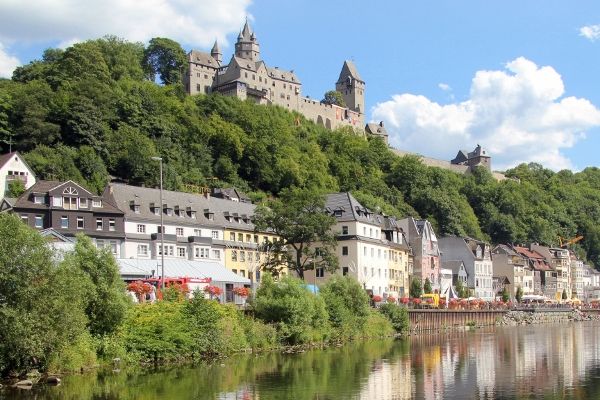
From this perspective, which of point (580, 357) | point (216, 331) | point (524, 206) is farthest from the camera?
point (524, 206)

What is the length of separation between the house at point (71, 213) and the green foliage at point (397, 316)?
2580 centimetres

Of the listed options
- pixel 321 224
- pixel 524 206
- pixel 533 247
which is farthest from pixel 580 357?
pixel 524 206

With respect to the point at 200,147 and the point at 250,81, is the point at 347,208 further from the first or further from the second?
the point at 250,81

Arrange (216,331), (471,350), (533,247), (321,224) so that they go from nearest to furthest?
(216,331) < (471,350) < (321,224) < (533,247)

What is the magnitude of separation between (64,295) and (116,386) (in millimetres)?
5194

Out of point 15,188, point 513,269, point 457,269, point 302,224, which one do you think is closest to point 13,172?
point 15,188

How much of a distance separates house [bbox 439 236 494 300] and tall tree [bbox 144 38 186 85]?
68819 mm

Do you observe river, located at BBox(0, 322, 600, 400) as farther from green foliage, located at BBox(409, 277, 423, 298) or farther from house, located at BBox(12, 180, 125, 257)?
green foliage, located at BBox(409, 277, 423, 298)

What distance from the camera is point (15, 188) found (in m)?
89.5

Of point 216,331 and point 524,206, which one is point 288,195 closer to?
point 216,331

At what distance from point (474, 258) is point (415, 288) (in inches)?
1134

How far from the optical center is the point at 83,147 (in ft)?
361

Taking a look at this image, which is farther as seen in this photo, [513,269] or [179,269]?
[513,269]

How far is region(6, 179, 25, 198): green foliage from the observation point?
8888cm
